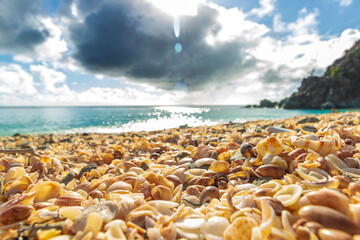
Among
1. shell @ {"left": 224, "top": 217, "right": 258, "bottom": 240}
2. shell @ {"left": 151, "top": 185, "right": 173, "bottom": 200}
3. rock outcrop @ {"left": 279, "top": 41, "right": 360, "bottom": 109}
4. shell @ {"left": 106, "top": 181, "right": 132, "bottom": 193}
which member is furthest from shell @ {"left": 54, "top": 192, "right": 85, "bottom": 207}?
rock outcrop @ {"left": 279, "top": 41, "right": 360, "bottom": 109}

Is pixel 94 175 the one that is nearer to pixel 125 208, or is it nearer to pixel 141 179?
pixel 141 179

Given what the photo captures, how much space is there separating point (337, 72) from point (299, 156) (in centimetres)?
8465

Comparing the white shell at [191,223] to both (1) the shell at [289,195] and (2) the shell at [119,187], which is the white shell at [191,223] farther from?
(2) the shell at [119,187]

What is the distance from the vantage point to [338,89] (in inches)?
2510

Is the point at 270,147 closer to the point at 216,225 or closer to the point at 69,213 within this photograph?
the point at 216,225

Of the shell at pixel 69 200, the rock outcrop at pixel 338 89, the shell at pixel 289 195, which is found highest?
the rock outcrop at pixel 338 89

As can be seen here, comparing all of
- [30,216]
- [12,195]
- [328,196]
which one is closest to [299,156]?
[328,196]

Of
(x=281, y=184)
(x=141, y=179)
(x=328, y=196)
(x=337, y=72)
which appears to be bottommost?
(x=141, y=179)

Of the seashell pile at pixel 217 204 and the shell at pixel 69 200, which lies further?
the shell at pixel 69 200

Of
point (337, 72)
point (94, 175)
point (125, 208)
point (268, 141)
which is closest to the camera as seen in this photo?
point (125, 208)

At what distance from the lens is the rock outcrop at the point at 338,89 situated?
206 ft

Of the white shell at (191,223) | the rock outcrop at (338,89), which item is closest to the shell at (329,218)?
the white shell at (191,223)

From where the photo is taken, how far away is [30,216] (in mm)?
1057

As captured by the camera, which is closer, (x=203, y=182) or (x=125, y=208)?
(x=125, y=208)
